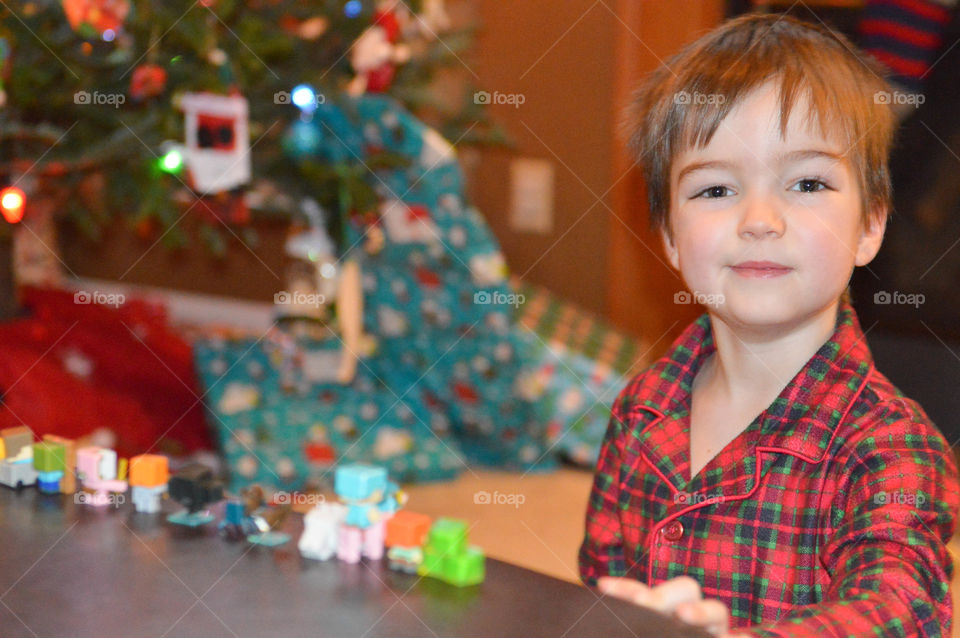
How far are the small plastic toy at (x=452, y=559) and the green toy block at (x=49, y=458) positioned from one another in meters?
0.32

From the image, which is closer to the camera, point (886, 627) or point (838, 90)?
point (886, 627)

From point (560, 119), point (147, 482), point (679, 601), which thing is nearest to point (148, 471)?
point (147, 482)

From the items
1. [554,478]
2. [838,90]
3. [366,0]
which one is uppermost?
[366,0]

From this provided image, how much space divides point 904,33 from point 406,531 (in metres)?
1.19

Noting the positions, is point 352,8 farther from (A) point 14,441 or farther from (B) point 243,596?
(B) point 243,596

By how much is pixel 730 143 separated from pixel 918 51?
2.62ft

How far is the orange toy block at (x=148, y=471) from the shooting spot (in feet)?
2.39

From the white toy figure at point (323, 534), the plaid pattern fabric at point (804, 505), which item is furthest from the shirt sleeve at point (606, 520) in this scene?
the white toy figure at point (323, 534)

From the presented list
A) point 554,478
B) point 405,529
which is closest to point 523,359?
point 554,478

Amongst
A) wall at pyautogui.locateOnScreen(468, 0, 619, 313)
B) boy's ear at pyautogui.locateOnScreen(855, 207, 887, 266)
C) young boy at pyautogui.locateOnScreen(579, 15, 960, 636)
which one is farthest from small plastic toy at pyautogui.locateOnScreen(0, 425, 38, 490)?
wall at pyautogui.locateOnScreen(468, 0, 619, 313)

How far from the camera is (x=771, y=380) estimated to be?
896 millimetres

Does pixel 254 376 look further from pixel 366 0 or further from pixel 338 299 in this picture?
pixel 366 0

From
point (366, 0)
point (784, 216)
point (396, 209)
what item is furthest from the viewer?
point (396, 209)

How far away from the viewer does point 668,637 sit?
53 centimetres
